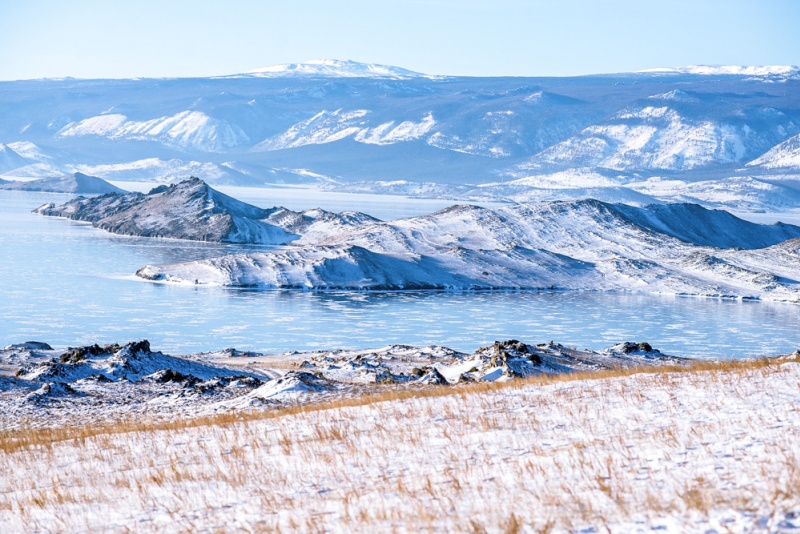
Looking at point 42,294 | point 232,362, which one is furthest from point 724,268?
point 232,362

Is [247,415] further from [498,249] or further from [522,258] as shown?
[498,249]

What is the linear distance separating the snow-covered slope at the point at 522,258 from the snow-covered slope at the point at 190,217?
18.7ft

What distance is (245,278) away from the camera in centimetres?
6588

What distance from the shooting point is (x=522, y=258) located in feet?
247

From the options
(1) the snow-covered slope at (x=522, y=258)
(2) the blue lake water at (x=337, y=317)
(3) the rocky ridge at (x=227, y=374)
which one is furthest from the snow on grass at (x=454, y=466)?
(1) the snow-covered slope at (x=522, y=258)

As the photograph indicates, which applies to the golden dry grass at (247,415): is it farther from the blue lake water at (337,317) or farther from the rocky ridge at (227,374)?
the blue lake water at (337,317)

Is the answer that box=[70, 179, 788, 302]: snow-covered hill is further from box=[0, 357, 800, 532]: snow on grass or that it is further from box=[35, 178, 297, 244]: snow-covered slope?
box=[0, 357, 800, 532]: snow on grass

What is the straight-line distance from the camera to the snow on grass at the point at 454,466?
29.6ft

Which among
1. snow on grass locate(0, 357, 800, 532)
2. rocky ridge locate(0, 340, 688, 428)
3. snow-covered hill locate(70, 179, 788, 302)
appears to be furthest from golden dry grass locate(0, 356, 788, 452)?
snow-covered hill locate(70, 179, 788, 302)

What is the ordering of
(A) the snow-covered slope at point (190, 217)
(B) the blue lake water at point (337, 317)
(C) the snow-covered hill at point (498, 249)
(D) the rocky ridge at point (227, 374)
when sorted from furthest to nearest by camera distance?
1. (A) the snow-covered slope at point (190, 217)
2. (C) the snow-covered hill at point (498, 249)
3. (B) the blue lake water at point (337, 317)
4. (D) the rocky ridge at point (227, 374)

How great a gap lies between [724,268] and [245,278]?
33.7m

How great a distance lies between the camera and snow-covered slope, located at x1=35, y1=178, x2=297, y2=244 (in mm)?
100375

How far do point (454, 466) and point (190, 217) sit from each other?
9617cm

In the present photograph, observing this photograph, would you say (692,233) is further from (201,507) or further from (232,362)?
(201,507)
